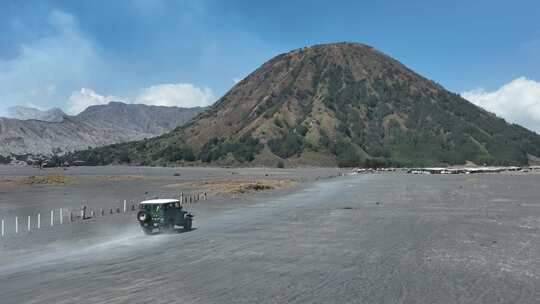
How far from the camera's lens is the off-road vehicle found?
37.0m

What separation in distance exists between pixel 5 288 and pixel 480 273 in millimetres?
20042

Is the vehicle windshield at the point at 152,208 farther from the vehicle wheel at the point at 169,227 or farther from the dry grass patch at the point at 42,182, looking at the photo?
the dry grass patch at the point at 42,182

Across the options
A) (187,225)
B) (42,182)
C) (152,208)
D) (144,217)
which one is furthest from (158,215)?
(42,182)

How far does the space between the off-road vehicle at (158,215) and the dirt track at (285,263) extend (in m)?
1.15

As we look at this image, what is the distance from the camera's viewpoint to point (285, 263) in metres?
26.2

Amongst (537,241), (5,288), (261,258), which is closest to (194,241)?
(261,258)

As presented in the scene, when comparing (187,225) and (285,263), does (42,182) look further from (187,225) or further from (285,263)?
(285,263)

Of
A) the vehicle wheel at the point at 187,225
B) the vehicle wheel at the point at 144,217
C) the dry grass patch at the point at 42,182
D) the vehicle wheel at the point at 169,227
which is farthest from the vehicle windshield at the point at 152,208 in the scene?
the dry grass patch at the point at 42,182

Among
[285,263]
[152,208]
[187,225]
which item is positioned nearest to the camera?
[285,263]

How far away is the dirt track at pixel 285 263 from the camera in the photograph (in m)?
20.1

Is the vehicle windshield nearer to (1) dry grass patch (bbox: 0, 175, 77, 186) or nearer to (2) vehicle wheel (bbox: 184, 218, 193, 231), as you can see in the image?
(2) vehicle wheel (bbox: 184, 218, 193, 231)

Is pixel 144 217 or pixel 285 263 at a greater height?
pixel 144 217

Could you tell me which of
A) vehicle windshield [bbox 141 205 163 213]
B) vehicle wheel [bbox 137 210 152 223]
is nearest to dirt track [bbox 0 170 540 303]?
vehicle wheel [bbox 137 210 152 223]

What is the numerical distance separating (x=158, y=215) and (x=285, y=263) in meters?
14.0
